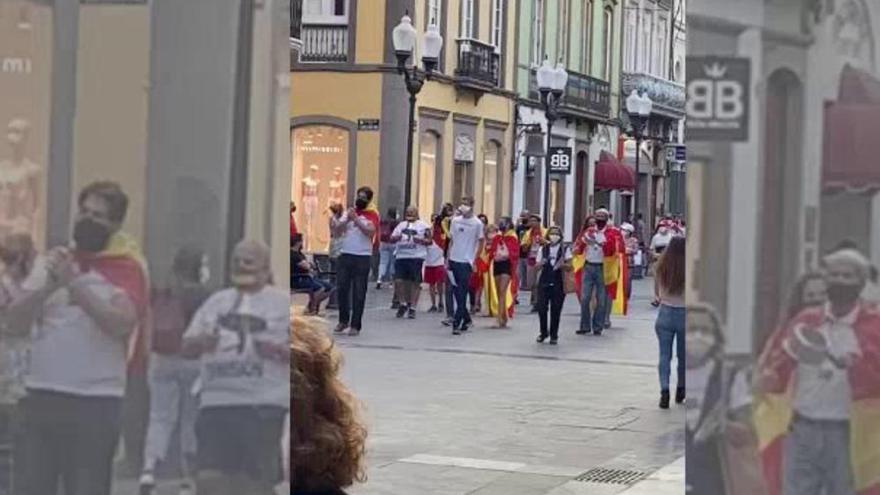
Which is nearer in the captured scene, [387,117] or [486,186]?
[387,117]

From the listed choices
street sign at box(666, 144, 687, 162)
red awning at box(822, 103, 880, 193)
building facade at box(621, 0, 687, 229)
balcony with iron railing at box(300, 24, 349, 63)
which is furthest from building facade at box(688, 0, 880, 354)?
building facade at box(621, 0, 687, 229)

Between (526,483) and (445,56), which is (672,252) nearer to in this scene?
(526,483)

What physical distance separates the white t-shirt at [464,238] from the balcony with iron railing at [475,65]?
45.1 ft

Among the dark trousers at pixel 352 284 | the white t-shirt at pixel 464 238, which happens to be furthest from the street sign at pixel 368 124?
the dark trousers at pixel 352 284

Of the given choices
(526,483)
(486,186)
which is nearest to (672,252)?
(526,483)

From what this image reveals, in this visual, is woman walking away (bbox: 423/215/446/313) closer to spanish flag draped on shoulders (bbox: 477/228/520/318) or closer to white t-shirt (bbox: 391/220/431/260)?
white t-shirt (bbox: 391/220/431/260)

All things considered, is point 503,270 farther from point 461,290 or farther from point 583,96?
point 583,96

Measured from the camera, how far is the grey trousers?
2.47m

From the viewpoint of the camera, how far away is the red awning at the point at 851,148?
2400 mm

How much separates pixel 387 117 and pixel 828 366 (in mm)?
27215

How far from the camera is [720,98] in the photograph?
239 cm

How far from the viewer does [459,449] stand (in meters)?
9.38

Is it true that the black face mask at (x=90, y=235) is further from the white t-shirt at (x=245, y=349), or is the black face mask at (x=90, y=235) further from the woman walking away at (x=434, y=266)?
the woman walking away at (x=434, y=266)

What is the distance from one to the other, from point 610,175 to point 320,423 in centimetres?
4042
